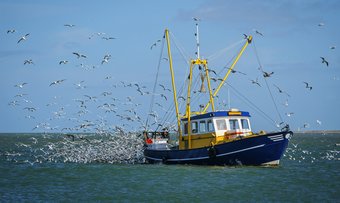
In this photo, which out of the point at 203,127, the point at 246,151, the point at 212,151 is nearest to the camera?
the point at 246,151

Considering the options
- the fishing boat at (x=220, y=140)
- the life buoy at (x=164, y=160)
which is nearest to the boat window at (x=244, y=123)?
the fishing boat at (x=220, y=140)

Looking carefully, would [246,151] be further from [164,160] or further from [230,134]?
[164,160]

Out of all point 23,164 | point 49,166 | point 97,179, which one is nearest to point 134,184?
point 97,179

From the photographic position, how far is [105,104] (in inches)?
1681

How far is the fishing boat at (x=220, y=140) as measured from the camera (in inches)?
1352

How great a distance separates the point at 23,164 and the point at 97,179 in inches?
499

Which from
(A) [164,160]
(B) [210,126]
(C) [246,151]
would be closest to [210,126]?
(B) [210,126]

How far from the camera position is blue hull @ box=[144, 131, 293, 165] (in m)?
34.1

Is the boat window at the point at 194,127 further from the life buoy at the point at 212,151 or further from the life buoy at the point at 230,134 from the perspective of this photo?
the life buoy at the point at 212,151

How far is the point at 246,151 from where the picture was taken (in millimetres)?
34500

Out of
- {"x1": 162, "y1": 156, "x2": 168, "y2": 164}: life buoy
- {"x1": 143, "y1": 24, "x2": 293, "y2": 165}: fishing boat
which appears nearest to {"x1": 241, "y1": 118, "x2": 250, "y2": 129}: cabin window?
{"x1": 143, "y1": 24, "x2": 293, "y2": 165}: fishing boat

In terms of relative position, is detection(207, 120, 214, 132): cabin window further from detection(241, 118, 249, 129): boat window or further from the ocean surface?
the ocean surface

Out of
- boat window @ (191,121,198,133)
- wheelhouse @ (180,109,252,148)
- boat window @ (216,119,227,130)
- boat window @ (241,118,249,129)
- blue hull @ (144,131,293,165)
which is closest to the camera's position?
blue hull @ (144,131,293,165)

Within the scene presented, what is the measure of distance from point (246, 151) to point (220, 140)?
224cm
